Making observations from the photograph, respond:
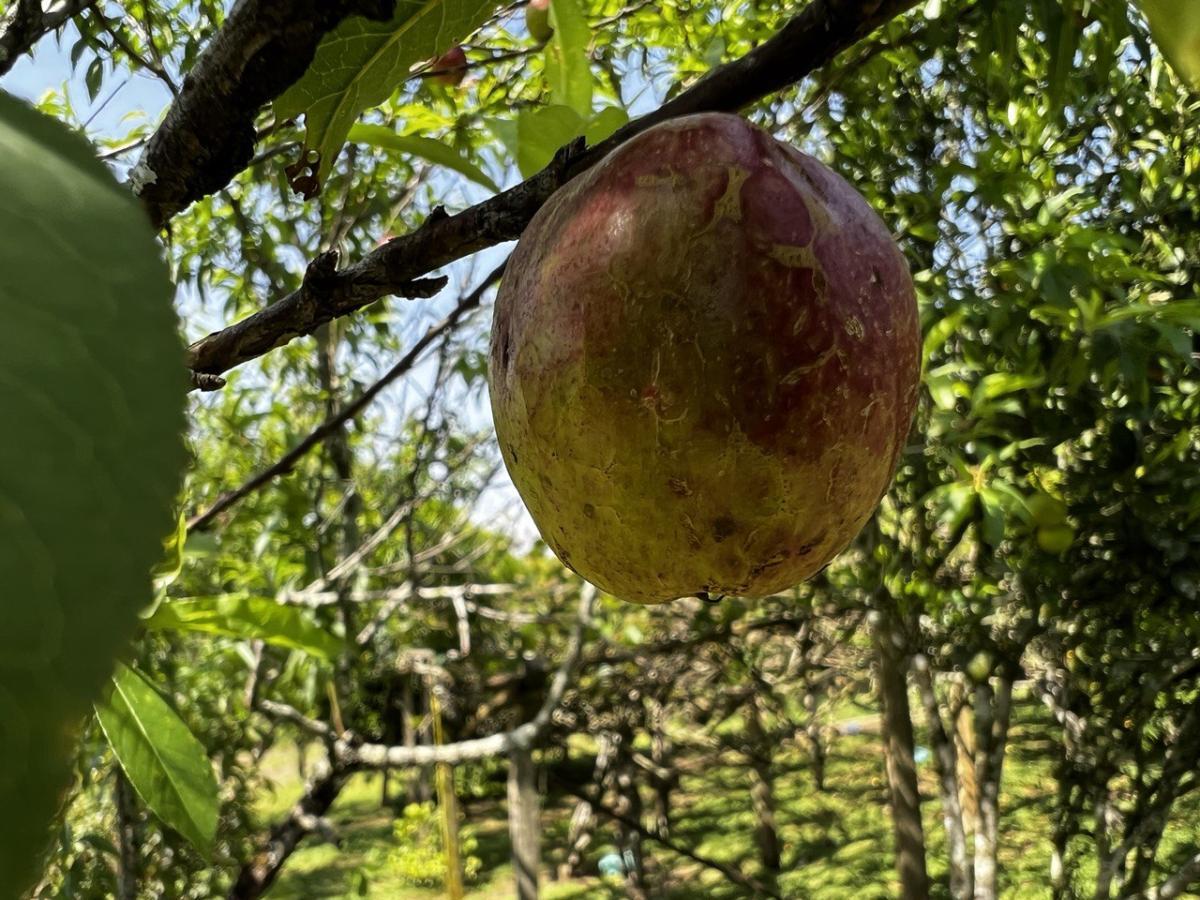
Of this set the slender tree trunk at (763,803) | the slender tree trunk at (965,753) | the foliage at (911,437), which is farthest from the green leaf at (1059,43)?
the slender tree trunk at (763,803)

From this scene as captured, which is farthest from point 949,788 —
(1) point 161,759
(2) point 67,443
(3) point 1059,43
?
(2) point 67,443

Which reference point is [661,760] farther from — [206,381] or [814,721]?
[206,381]

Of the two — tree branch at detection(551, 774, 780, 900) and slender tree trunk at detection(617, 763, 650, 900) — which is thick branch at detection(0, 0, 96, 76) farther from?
slender tree trunk at detection(617, 763, 650, 900)

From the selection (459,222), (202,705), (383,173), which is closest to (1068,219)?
(383,173)

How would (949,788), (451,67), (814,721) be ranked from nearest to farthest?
(451,67) → (949,788) → (814,721)

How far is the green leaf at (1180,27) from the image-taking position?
0.37m

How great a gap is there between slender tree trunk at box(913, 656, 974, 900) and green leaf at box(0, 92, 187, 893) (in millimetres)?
3363

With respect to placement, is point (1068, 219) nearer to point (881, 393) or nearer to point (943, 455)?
point (943, 455)

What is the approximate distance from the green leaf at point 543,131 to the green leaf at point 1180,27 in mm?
480

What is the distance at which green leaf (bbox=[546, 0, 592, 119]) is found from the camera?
85cm

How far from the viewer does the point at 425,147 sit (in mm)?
738

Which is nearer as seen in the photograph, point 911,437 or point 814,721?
point 911,437

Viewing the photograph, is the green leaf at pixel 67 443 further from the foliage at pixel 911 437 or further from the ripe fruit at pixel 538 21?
the ripe fruit at pixel 538 21

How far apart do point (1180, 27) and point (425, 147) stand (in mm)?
534
